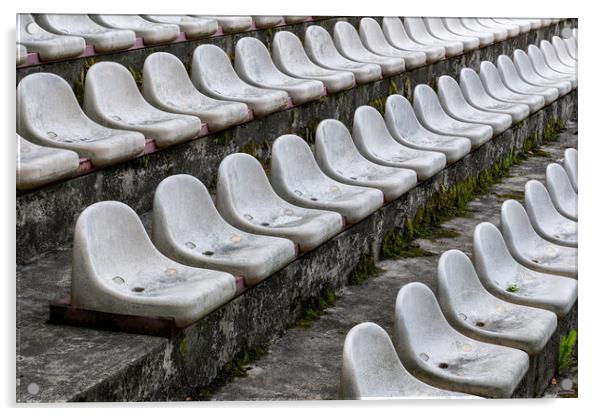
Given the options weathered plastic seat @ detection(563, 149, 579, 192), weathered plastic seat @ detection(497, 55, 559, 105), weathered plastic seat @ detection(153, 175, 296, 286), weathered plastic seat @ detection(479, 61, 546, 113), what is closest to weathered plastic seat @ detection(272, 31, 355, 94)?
weathered plastic seat @ detection(479, 61, 546, 113)

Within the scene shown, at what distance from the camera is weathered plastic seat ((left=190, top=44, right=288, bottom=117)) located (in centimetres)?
288

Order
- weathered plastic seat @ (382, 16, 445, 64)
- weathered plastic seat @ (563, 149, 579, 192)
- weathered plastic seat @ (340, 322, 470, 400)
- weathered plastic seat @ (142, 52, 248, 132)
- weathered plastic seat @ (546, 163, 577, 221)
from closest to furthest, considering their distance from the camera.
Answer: weathered plastic seat @ (340, 322, 470, 400) → weathered plastic seat @ (563, 149, 579, 192) → weathered plastic seat @ (546, 163, 577, 221) → weathered plastic seat @ (142, 52, 248, 132) → weathered plastic seat @ (382, 16, 445, 64)

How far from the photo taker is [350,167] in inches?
113

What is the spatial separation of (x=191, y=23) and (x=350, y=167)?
2.01 feet

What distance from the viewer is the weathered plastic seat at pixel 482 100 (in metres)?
3.54

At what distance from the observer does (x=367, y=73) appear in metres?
3.33

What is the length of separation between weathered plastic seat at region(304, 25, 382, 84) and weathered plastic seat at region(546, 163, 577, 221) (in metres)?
0.69

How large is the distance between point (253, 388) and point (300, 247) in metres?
0.41

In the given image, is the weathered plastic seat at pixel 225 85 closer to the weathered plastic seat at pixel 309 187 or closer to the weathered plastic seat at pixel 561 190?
the weathered plastic seat at pixel 309 187

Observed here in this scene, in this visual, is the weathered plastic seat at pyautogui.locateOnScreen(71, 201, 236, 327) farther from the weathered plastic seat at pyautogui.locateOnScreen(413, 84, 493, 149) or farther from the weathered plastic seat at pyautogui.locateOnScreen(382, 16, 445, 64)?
the weathered plastic seat at pyautogui.locateOnScreen(413, 84, 493, 149)

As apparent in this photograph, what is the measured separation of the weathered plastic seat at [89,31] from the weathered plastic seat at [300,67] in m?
0.68

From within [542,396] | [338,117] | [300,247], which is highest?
[338,117]
